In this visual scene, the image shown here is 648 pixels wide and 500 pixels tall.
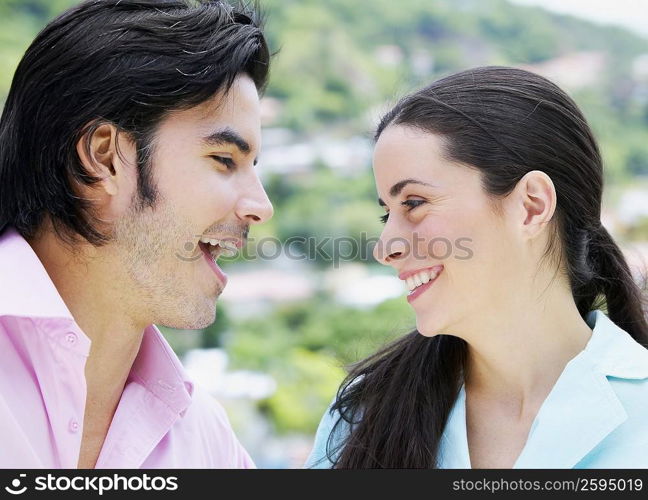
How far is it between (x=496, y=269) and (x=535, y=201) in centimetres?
19

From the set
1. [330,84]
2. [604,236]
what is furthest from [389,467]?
[330,84]

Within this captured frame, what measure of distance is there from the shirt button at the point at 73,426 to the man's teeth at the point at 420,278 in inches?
33.2

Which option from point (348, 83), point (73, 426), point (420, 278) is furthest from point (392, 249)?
point (348, 83)

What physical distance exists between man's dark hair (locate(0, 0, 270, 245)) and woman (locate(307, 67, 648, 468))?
22.4 inches

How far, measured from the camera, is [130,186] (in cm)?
209

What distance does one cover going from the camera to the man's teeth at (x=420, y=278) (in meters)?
1.92

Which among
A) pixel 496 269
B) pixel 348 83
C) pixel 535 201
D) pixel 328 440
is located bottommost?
pixel 328 440

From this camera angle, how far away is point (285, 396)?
14.7 meters

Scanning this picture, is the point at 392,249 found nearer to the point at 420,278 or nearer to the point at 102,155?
the point at 420,278

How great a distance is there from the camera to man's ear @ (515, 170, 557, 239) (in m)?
1.90

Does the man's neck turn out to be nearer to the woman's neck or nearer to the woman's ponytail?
the woman's neck

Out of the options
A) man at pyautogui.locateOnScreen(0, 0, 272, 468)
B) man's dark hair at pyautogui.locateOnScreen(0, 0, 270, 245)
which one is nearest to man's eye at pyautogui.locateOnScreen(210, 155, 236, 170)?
man at pyautogui.locateOnScreen(0, 0, 272, 468)
